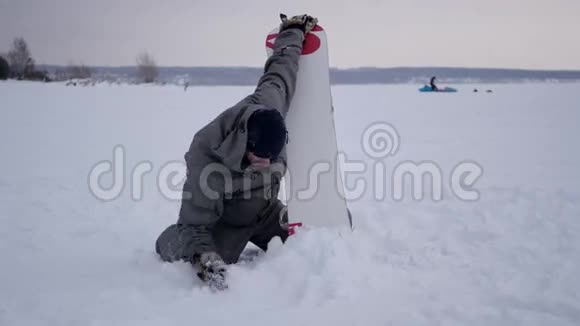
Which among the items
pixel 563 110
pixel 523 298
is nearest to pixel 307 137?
pixel 523 298

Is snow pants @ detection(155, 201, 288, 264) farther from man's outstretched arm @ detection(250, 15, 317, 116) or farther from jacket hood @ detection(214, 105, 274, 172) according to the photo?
man's outstretched arm @ detection(250, 15, 317, 116)

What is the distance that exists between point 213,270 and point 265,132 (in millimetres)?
745

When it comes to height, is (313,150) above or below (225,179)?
above

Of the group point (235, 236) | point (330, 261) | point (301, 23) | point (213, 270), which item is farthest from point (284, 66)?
point (213, 270)

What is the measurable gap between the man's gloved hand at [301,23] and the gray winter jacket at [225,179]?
40cm

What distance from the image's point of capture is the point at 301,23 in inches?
121

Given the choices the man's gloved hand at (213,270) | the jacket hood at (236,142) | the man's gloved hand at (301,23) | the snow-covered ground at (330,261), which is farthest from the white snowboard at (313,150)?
the man's gloved hand at (213,270)

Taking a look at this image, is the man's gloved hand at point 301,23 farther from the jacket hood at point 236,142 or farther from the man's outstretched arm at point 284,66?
the jacket hood at point 236,142

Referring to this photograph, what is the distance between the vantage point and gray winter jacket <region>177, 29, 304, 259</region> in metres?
2.44

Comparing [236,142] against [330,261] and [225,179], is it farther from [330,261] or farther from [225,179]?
[330,261]

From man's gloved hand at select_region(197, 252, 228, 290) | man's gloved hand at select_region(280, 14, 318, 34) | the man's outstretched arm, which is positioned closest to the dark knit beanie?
the man's outstretched arm

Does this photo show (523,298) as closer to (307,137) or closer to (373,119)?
(307,137)

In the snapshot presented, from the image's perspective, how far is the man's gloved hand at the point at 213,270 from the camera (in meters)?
2.33

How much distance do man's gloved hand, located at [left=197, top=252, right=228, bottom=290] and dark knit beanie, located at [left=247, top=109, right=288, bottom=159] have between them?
584 mm
